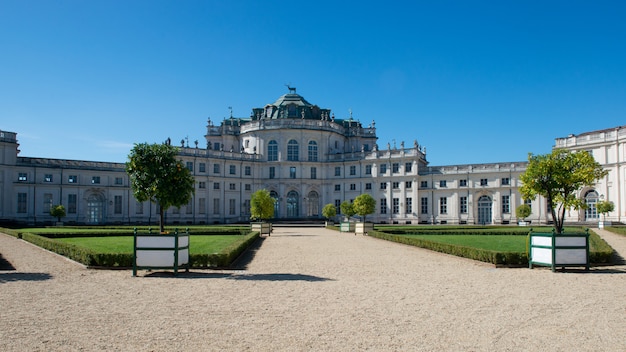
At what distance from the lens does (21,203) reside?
59562mm

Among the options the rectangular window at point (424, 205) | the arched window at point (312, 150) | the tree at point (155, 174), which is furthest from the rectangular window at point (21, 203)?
the rectangular window at point (424, 205)

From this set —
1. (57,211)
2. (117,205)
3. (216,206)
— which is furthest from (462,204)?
(57,211)

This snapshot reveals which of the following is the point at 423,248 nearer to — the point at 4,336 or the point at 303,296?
the point at 303,296

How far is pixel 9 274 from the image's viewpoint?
1573 cm

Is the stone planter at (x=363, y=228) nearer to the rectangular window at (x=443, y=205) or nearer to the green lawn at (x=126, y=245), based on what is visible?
the green lawn at (x=126, y=245)

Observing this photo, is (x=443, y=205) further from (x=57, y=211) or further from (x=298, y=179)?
(x=57, y=211)

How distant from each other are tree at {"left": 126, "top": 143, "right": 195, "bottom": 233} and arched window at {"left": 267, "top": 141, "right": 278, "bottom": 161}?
56070mm

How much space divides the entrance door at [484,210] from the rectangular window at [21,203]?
183 feet

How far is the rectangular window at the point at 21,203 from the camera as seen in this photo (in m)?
59.3

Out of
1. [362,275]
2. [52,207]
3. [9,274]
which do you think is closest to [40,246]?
[9,274]

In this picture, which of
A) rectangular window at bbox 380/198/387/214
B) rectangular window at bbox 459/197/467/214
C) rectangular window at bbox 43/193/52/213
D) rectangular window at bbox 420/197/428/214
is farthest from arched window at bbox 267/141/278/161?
rectangular window at bbox 43/193/52/213

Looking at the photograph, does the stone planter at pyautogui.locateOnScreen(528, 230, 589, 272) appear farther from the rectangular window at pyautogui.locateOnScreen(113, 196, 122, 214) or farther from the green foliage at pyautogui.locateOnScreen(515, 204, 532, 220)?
the rectangular window at pyautogui.locateOnScreen(113, 196, 122, 214)

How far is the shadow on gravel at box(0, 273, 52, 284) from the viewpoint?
14664 mm

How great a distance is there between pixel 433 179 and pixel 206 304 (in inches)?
2495
